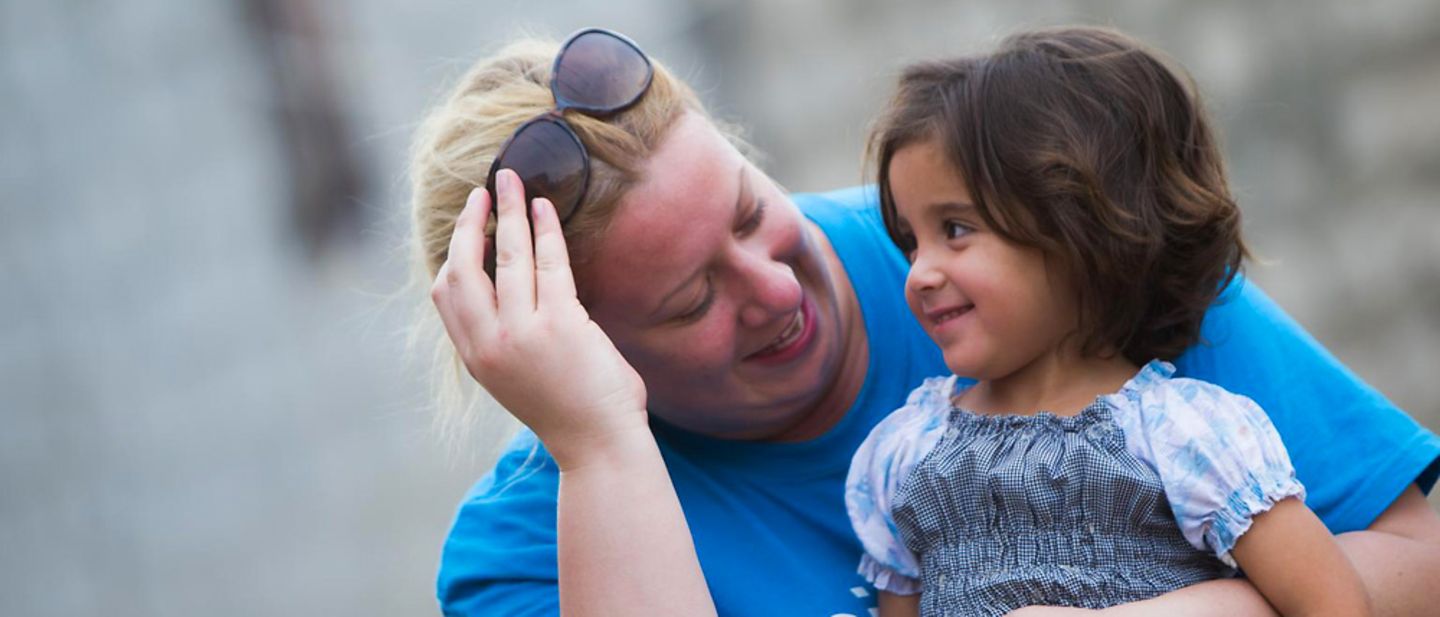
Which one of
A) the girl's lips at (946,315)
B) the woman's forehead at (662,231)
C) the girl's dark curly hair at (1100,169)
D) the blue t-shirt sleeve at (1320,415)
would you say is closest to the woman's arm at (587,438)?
the woman's forehead at (662,231)

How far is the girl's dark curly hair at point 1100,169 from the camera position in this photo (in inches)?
77.6

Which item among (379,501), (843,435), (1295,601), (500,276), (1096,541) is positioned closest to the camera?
(1295,601)

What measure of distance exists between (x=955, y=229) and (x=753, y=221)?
409 millimetres

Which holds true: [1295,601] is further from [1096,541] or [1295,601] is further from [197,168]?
[197,168]

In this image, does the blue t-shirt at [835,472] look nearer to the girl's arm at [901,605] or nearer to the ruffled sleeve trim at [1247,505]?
the girl's arm at [901,605]

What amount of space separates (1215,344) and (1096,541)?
0.40 m

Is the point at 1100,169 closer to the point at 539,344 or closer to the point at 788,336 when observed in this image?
the point at 788,336

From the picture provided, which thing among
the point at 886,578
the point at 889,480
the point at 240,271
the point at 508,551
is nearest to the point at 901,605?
the point at 886,578

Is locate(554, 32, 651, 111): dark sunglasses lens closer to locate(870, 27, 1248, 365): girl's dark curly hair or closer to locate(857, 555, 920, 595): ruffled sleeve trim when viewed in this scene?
locate(870, 27, 1248, 365): girl's dark curly hair

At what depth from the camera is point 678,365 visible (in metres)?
2.32

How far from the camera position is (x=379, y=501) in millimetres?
8281

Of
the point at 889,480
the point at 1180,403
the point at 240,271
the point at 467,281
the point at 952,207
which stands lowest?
the point at 240,271

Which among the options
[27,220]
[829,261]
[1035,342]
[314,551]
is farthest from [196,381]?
[1035,342]

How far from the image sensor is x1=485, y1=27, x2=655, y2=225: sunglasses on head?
222 cm
